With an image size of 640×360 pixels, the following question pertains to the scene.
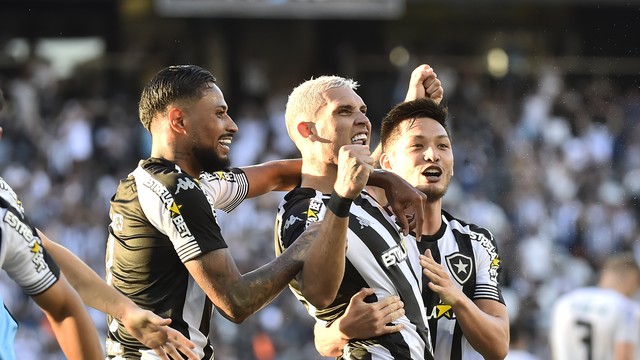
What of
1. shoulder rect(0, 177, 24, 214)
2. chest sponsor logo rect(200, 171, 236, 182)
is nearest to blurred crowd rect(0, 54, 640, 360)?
chest sponsor logo rect(200, 171, 236, 182)

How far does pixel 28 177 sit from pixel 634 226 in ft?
33.9

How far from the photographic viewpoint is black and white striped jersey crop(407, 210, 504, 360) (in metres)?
5.92

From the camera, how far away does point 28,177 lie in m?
17.9

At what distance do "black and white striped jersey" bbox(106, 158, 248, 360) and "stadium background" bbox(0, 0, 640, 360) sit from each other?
11.0m

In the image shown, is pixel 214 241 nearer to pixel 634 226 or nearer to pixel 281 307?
pixel 281 307

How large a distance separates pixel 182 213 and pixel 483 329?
1623 mm

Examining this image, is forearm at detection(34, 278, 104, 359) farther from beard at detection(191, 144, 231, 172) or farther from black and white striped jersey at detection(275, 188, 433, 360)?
black and white striped jersey at detection(275, 188, 433, 360)

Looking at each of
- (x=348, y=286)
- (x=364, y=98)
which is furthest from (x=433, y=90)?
(x=364, y=98)

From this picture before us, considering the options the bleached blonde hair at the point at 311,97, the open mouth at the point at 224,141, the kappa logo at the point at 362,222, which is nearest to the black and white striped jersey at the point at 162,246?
the open mouth at the point at 224,141

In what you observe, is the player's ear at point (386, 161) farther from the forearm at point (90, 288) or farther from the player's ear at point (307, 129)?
the forearm at point (90, 288)

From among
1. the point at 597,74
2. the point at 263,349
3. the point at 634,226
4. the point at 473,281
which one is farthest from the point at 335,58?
the point at 473,281

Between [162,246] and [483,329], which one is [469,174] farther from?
[162,246]

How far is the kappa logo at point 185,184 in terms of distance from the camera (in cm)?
515

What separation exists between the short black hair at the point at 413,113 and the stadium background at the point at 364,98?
10505mm
